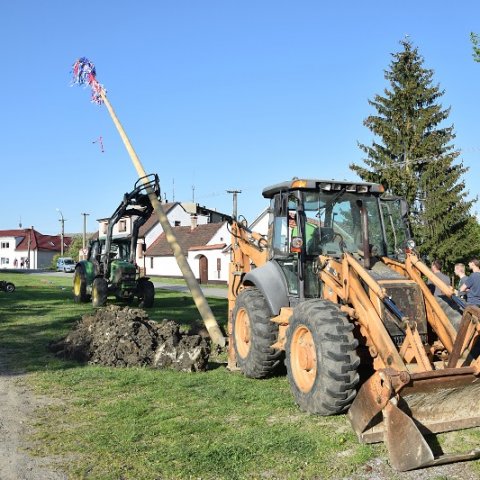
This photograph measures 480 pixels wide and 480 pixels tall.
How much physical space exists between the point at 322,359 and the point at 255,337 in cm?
196

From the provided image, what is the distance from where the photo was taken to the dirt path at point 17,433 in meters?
4.89


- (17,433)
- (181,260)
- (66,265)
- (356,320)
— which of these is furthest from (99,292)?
(66,265)

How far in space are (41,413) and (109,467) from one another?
2069 millimetres

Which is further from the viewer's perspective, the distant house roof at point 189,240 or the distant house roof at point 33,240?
the distant house roof at point 33,240

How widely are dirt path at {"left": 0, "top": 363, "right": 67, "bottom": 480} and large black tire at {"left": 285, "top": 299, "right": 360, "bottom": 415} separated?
2.59 m

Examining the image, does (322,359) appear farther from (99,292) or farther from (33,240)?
(33,240)

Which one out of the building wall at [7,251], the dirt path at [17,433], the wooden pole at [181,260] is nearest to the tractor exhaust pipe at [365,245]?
the wooden pole at [181,260]

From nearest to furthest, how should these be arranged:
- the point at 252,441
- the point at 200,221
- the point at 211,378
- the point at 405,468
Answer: the point at 405,468 < the point at 252,441 < the point at 211,378 < the point at 200,221

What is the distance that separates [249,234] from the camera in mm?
9289

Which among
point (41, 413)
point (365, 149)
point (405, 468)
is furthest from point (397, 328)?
point (365, 149)

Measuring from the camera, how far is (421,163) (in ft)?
89.4

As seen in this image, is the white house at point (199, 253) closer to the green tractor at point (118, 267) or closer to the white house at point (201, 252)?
the white house at point (201, 252)

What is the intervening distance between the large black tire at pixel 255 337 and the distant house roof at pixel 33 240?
3446 inches

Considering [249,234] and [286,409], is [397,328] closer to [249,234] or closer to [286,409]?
[286,409]
